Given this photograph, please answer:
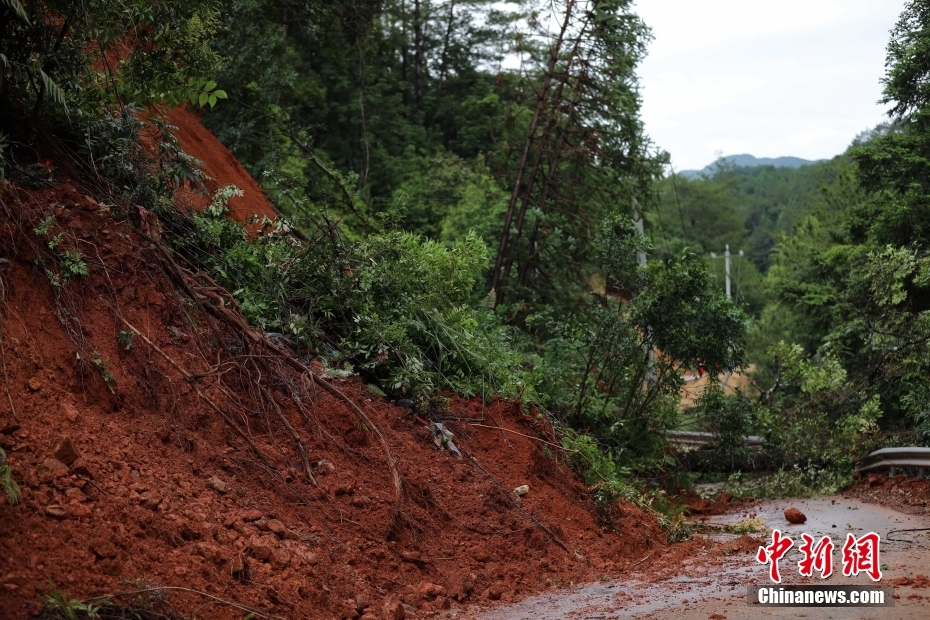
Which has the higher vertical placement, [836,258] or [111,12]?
[111,12]

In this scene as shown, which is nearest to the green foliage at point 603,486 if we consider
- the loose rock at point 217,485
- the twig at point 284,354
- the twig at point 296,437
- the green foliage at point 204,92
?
the twig at point 284,354

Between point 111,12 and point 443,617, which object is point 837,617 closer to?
point 443,617

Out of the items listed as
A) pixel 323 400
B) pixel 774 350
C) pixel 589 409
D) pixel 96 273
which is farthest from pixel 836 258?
pixel 96 273

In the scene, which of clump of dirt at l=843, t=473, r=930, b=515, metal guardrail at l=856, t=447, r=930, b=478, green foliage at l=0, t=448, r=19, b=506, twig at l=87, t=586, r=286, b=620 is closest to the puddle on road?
twig at l=87, t=586, r=286, b=620

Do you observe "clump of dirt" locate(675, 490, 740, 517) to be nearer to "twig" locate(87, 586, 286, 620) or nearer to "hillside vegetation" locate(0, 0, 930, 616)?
"hillside vegetation" locate(0, 0, 930, 616)

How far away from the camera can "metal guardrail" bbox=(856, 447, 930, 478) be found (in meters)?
12.4

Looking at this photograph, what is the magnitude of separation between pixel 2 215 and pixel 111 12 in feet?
6.97

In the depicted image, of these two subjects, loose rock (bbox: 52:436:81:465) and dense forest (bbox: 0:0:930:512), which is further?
dense forest (bbox: 0:0:930:512)

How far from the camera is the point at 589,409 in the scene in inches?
563

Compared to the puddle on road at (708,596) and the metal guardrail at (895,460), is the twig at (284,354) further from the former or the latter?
the metal guardrail at (895,460)

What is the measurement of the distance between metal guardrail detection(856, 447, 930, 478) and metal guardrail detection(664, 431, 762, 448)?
2.14 metres

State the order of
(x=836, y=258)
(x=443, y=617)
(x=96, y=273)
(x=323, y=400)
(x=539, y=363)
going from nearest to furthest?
(x=443, y=617), (x=96, y=273), (x=323, y=400), (x=539, y=363), (x=836, y=258)

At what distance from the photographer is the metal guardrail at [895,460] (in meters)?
12.4

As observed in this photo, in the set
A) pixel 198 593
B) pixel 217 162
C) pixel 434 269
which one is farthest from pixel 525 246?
pixel 198 593
